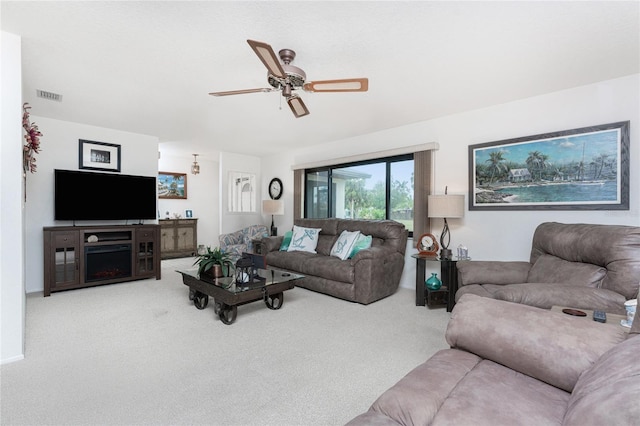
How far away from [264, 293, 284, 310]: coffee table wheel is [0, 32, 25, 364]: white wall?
78.8 inches

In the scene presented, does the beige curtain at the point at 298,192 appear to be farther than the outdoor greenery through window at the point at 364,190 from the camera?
Yes

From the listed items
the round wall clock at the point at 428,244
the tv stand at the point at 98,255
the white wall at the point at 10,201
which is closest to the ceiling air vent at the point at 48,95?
the white wall at the point at 10,201

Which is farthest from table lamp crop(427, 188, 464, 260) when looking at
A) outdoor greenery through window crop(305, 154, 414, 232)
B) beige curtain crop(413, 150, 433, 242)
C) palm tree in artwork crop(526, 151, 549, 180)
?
outdoor greenery through window crop(305, 154, 414, 232)

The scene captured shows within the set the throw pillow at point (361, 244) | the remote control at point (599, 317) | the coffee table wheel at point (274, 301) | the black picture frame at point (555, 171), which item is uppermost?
the black picture frame at point (555, 171)

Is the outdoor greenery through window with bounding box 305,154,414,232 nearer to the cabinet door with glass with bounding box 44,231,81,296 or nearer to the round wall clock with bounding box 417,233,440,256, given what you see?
the round wall clock with bounding box 417,233,440,256

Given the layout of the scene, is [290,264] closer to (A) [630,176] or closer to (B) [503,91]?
(B) [503,91]

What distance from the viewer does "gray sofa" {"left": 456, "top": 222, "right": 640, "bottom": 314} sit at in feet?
6.56

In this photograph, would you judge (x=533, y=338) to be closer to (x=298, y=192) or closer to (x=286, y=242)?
(x=286, y=242)

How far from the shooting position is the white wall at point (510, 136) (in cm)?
287

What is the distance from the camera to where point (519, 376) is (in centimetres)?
119

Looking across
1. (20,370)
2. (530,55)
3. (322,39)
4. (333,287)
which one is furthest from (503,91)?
(20,370)

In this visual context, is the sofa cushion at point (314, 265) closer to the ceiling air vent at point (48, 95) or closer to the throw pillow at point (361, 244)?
the throw pillow at point (361, 244)

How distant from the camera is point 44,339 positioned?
256 centimetres

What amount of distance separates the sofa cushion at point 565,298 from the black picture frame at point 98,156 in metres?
5.35
